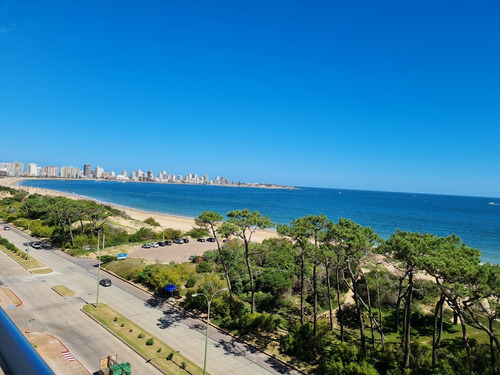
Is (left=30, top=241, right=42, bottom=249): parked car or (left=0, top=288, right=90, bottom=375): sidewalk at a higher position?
(left=30, top=241, right=42, bottom=249): parked car

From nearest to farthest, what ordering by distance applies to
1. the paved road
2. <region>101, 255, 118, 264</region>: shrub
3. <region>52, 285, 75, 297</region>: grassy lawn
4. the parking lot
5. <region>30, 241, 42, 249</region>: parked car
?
the paved road
<region>52, 285, 75, 297</region>: grassy lawn
<region>101, 255, 118, 264</region>: shrub
<region>30, 241, 42, 249</region>: parked car
the parking lot

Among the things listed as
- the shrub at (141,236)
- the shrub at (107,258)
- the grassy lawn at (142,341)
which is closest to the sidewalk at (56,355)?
the grassy lawn at (142,341)

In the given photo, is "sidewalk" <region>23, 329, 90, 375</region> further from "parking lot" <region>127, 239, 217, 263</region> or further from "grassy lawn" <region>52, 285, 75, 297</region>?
"parking lot" <region>127, 239, 217, 263</region>

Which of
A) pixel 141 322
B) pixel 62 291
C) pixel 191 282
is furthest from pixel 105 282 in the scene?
pixel 141 322

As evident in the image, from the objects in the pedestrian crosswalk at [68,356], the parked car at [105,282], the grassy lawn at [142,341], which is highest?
the parked car at [105,282]

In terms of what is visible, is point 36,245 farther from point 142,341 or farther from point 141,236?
point 142,341

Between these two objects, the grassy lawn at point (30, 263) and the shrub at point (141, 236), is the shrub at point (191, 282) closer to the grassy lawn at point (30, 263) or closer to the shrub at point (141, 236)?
the grassy lawn at point (30, 263)

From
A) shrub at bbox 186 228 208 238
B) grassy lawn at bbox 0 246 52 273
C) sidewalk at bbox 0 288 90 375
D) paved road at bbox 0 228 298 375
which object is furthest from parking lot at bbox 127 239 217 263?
sidewalk at bbox 0 288 90 375
